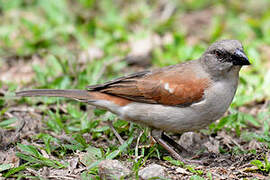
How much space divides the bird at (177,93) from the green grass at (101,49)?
15.5 inches

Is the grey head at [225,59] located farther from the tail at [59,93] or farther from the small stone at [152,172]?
the tail at [59,93]

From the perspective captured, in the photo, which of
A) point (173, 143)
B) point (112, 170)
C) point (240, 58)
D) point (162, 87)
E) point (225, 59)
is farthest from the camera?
point (173, 143)

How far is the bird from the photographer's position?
197 inches

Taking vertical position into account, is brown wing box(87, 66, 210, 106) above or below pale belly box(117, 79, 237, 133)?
above

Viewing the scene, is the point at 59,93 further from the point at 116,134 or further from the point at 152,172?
the point at 152,172

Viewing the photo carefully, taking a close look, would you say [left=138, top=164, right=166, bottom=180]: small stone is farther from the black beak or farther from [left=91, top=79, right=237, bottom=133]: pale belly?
the black beak

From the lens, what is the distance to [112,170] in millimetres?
4352

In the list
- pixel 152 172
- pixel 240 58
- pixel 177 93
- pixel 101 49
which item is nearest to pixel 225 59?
pixel 240 58

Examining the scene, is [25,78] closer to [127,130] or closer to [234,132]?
[127,130]

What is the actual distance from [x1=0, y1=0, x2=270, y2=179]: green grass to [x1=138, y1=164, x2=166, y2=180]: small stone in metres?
0.15

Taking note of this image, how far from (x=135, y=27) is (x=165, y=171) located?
4.99 meters

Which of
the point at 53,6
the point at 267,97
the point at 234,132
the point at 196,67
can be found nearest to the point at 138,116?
the point at 196,67

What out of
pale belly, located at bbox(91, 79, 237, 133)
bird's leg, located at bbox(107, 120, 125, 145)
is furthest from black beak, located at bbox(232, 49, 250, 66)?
bird's leg, located at bbox(107, 120, 125, 145)

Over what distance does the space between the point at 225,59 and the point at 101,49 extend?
3.67 metres
